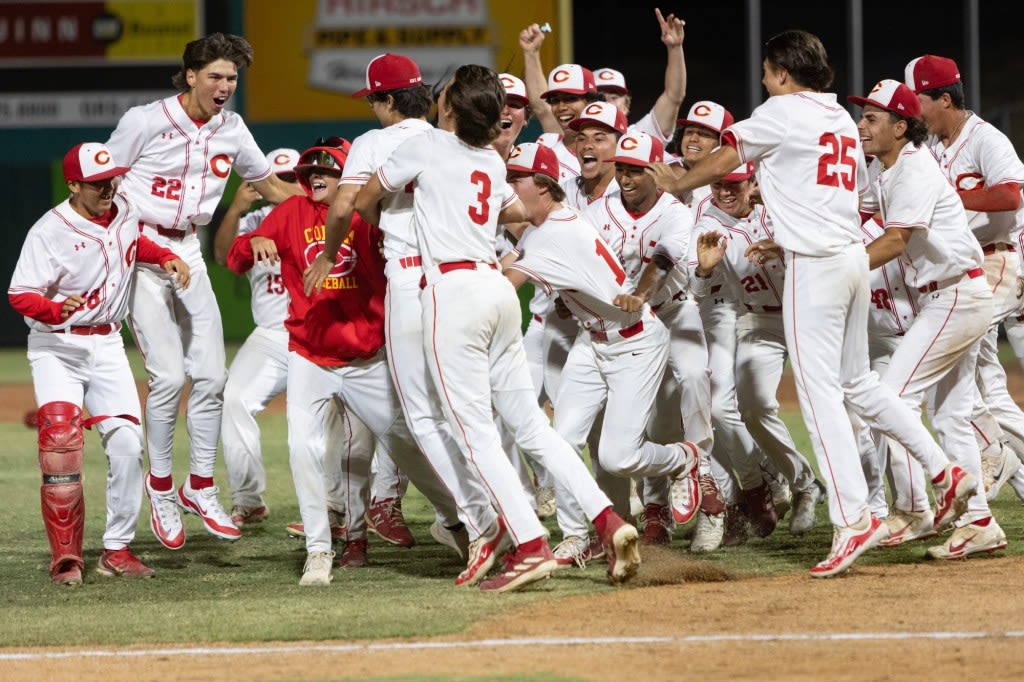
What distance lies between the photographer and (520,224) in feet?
19.2

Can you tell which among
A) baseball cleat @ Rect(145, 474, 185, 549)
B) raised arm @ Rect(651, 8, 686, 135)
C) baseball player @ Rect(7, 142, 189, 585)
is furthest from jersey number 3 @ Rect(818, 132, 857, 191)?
baseball cleat @ Rect(145, 474, 185, 549)

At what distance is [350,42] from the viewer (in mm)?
17188

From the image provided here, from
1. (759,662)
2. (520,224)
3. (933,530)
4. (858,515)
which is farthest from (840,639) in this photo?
(520,224)

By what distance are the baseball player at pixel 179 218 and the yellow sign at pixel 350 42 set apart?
33.9ft

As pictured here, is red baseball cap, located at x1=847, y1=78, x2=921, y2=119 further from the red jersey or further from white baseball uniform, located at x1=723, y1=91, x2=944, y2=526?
the red jersey

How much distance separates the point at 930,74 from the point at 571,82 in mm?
1866

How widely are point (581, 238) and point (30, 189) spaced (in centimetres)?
1403

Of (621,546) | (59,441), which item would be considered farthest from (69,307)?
(621,546)

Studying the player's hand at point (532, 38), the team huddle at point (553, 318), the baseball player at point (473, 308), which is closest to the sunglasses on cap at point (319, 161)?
the team huddle at point (553, 318)

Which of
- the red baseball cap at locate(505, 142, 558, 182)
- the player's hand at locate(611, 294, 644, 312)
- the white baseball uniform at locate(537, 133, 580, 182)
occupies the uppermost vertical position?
the white baseball uniform at locate(537, 133, 580, 182)

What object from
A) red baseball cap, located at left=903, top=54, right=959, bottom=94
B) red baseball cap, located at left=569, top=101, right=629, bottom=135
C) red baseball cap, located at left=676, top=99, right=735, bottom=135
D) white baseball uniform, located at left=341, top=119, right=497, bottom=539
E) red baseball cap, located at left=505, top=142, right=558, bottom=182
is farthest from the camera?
red baseball cap, located at left=676, top=99, right=735, bottom=135

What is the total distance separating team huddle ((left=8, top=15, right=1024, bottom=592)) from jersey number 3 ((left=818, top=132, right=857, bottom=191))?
1cm

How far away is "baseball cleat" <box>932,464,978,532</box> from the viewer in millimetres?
5578

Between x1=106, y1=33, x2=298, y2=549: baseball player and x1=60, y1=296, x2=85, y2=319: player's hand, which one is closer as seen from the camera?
x1=60, y1=296, x2=85, y2=319: player's hand
